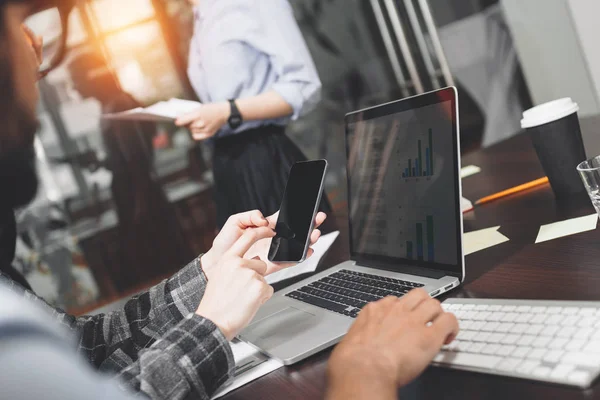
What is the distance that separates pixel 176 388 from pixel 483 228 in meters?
0.69

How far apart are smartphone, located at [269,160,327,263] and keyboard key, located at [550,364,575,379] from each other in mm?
510

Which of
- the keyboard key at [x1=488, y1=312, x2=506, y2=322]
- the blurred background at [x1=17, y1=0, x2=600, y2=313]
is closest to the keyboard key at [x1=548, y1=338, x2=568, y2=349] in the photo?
the keyboard key at [x1=488, y1=312, x2=506, y2=322]

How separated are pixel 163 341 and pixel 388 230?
491mm

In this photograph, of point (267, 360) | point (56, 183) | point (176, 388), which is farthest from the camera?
point (56, 183)

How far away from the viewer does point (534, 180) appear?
51.3 inches

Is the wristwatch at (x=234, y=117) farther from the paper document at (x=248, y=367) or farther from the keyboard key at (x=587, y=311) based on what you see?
the keyboard key at (x=587, y=311)

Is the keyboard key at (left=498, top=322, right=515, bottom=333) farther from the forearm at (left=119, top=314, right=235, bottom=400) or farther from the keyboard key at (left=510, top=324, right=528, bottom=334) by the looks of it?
the forearm at (left=119, top=314, right=235, bottom=400)

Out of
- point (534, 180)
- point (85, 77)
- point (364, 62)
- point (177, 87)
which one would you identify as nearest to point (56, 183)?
point (85, 77)

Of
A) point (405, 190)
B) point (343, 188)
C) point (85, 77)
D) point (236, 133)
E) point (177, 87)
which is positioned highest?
point (85, 77)

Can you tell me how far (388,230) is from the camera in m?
1.07

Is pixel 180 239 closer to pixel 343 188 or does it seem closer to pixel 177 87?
pixel 177 87

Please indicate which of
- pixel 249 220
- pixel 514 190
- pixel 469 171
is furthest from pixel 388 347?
pixel 469 171

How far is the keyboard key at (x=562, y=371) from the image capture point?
21.5 inches

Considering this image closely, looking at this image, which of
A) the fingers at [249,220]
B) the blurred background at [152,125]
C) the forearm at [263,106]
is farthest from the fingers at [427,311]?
the blurred background at [152,125]
